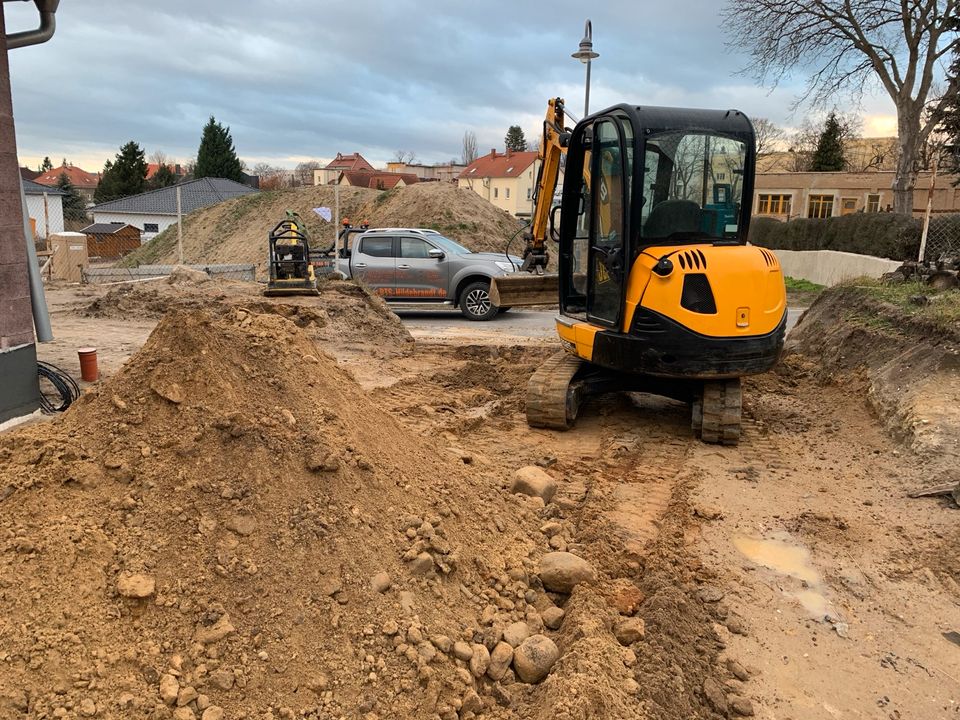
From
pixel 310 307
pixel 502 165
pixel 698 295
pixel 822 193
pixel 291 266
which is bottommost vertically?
pixel 310 307

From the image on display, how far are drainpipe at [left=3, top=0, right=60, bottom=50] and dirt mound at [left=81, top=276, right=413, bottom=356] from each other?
4.23 metres

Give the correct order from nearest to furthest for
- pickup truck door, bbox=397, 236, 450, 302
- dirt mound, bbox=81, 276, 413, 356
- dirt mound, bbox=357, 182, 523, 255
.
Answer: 1. dirt mound, bbox=81, 276, 413, 356
2. pickup truck door, bbox=397, 236, 450, 302
3. dirt mound, bbox=357, 182, 523, 255

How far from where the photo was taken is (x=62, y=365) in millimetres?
8203

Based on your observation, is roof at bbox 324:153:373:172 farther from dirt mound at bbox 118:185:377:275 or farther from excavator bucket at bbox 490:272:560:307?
excavator bucket at bbox 490:272:560:307

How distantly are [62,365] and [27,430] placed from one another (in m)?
4.76

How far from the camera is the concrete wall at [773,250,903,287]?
17250 mm

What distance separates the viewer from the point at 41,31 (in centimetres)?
587

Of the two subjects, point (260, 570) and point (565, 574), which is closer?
point (260, 570)

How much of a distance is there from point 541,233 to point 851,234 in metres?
17.6

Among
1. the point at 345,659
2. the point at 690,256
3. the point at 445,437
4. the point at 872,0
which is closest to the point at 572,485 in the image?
the point at 445,437

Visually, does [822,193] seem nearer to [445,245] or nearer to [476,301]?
[445,245]

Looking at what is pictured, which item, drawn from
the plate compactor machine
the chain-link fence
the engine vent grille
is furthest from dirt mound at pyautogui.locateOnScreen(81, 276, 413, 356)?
the chain-link fence

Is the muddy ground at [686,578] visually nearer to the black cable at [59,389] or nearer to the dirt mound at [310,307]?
the black cable at [59,389]

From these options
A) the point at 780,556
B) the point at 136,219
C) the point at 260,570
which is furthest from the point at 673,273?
the point at 136,219
